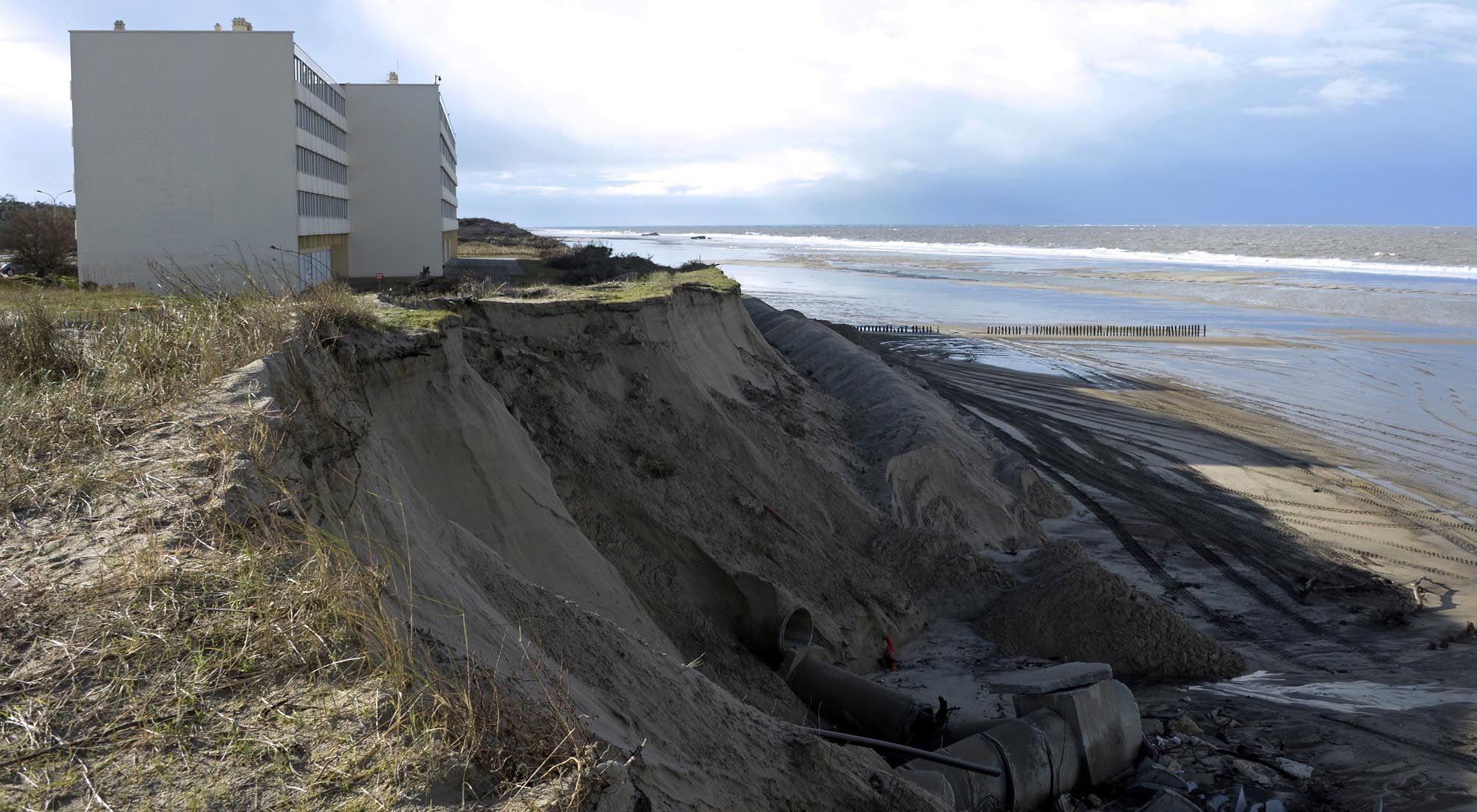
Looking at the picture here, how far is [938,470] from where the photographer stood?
1800cm

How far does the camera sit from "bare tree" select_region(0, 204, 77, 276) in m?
36.5

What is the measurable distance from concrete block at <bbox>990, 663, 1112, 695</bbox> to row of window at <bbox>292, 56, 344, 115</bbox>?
34.0m

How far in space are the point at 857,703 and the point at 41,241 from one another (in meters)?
40.0

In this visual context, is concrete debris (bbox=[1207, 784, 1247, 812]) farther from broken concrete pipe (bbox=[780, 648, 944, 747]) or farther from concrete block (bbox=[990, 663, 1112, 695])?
broken concrete pipe (bbox=[780, 648, 944, 747])

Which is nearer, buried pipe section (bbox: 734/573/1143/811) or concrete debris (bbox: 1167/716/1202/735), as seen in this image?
buried pipe section (bbox: 734/573/1143/811)

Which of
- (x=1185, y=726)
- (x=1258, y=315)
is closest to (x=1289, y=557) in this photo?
(x=1185, y=726)

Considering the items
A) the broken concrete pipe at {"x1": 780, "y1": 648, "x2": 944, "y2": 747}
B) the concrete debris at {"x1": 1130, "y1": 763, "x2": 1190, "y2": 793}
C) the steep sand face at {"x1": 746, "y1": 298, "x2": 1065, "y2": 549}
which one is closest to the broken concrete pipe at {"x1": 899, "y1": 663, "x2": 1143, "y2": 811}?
the concrete debris at {"x1": 1130, "y1": 763, "x2": 1190, "y2": 793}

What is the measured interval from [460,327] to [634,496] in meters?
3.15

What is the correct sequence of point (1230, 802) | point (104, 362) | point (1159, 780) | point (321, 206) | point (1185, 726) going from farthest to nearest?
point (321, 206) < point (1185, 726) < point (1159, 780) < point (1230, 802) < point (104, 362)

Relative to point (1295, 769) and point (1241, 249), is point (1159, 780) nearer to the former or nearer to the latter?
point (1295, 769)

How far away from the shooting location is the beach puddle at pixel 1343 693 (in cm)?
1080

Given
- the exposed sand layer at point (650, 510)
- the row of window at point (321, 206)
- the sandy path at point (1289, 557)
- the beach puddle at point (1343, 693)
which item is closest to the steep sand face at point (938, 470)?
the exposed sand layer at point (650, 510)

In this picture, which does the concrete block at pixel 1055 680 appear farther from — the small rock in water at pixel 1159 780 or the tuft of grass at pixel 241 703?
the tuft of grass at pixel 241 703

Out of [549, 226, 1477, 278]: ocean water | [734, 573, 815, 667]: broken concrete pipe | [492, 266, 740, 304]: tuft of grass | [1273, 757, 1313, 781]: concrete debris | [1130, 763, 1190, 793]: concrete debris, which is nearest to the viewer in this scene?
[1130, 763, 1190, 793]: concrete debris
